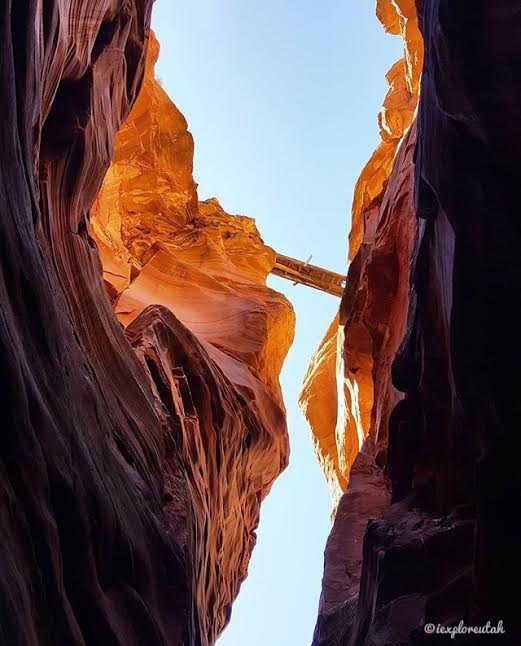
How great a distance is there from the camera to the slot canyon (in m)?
5.46

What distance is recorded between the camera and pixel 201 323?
1753 cm

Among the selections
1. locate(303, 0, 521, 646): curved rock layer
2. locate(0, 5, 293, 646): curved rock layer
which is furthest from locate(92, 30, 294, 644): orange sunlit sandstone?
locate(303, 0, 521, 646): curved rock layer

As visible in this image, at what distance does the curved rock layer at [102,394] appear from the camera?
542 cm

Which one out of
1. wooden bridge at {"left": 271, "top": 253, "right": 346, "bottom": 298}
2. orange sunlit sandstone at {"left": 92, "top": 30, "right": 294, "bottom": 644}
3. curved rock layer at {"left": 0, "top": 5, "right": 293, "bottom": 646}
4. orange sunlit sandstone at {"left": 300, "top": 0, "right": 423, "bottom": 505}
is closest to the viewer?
curved rock layer at {"left": 0, "top": 5, "right": 293, "bottom": 646}

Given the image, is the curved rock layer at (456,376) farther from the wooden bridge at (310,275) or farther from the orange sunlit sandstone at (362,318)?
the wooden bridge at (310,275)

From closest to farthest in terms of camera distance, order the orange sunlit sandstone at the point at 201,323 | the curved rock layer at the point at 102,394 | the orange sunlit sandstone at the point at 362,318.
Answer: the curved rock layer at the point at 102,394 → the orange sunlit sandstone at the point at 201,323 → the orange sunlit sandstone at the point at 362,318

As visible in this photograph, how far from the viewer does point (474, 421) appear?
6.07 meters

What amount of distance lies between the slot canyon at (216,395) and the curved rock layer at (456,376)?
2cm

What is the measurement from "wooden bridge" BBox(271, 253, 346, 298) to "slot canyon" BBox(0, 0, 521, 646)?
1571 centimetres

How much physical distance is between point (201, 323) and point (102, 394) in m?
9.02

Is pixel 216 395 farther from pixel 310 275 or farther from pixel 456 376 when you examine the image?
pixel 310 275

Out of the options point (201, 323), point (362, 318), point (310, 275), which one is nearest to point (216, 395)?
point (362, 318)

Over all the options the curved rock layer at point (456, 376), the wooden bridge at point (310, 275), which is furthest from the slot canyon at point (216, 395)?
the wooden bridge at point (310, 275)

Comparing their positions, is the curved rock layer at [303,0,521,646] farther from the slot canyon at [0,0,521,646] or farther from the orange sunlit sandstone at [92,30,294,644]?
the orange sunlit sandstone at [92,30,294,644]
